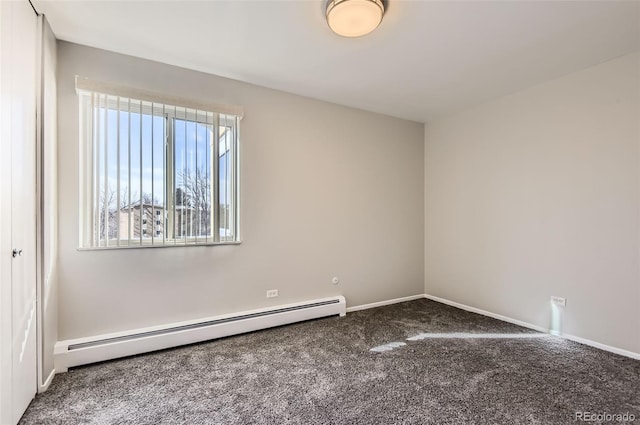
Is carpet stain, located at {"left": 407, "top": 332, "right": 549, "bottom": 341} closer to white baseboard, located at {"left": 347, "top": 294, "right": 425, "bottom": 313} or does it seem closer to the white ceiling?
white baseboard, located at {"left": 347, "top": 294, "right": 425, "bottom": 313}

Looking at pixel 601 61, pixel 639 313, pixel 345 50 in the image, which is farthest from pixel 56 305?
pixel 601 61

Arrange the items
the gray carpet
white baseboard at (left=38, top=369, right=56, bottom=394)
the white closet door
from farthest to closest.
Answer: white baseboard at (left=38, top=369, right=56, bottom=394), the gray carpet, the white closet door

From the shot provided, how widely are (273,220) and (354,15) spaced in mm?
2020

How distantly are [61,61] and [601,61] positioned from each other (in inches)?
177

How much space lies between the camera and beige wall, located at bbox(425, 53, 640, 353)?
2.58 meters

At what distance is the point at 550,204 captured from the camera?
305 centimetres

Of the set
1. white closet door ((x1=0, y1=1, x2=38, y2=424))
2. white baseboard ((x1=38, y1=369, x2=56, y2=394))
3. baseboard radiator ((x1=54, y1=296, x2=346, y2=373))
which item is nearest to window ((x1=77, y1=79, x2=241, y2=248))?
white closet door ((x1=0, y1=1, x2=38, y2=424))

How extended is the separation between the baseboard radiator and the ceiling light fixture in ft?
8.54

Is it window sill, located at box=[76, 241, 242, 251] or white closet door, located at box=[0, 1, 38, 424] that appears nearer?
white closet door, located at box=[0, 1, 38, 424]

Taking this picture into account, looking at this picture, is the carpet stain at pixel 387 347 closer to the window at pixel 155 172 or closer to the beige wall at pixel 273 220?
the beige wall at pixel 273 220

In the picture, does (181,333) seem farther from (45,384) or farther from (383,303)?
(383,303)

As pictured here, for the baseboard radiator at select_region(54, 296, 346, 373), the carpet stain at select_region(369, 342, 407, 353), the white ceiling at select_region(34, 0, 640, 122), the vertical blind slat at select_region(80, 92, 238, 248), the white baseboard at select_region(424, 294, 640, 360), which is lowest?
the carpet stain at select_region(369, 342, 407, 353)

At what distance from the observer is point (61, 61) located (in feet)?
7.80

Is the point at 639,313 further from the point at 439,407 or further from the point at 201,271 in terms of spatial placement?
the point at 201,271
